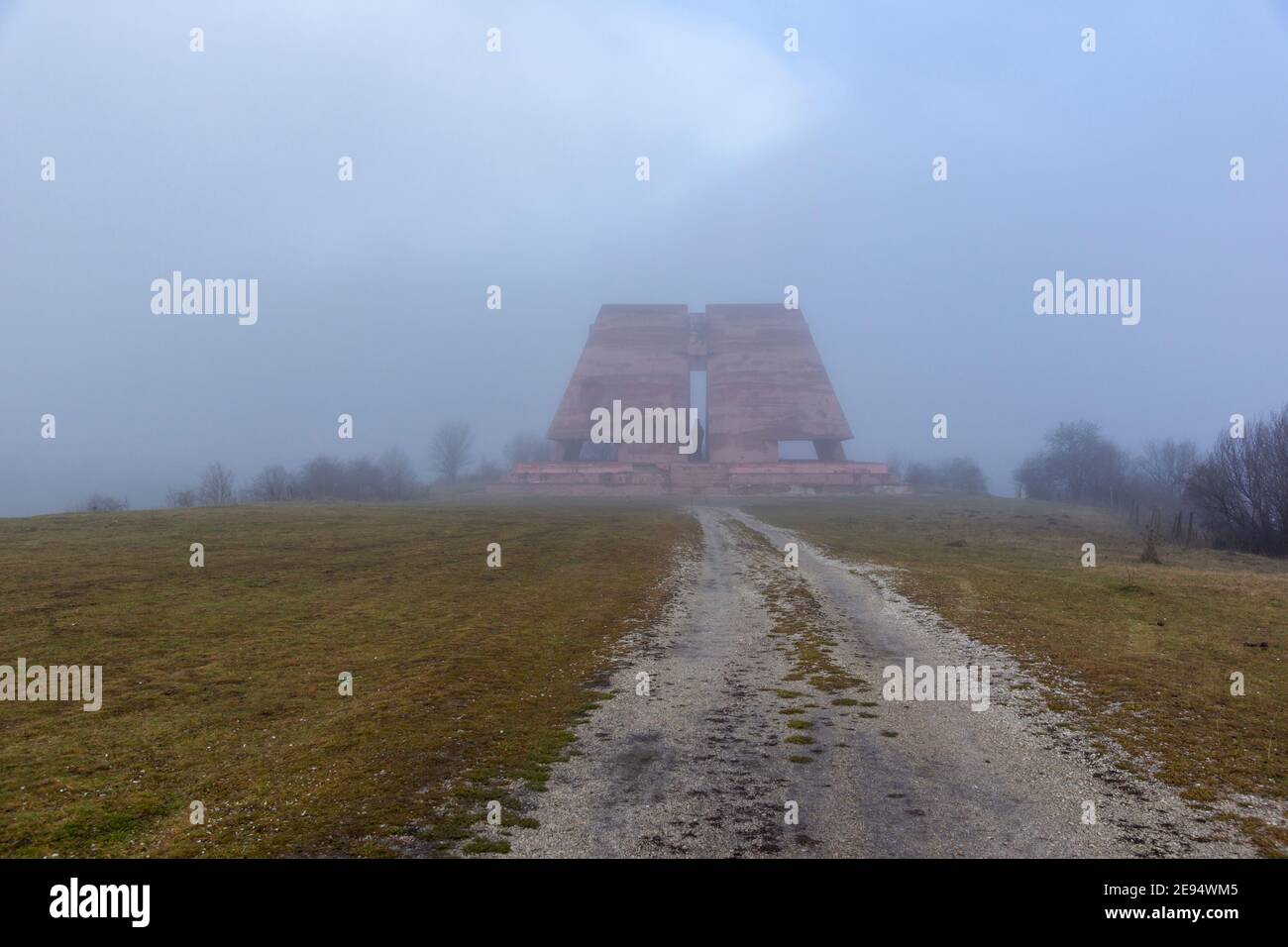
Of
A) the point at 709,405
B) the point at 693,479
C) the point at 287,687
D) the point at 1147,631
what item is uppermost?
the point at 709,405

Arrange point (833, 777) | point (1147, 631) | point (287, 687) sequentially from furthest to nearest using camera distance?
point (1147, 631)
point (287, 687)
point (833, 777)

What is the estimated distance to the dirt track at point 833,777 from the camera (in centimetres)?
526

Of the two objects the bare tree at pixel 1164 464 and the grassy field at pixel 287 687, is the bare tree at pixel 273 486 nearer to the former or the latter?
the grassy field at pixel 287 687

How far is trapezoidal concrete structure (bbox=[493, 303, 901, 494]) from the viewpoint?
68.9 metres

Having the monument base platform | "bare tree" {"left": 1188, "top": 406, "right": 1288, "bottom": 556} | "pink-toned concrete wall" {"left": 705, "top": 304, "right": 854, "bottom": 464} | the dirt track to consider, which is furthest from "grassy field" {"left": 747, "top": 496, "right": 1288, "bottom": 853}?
"pink-toned concrete wall" {"left": 705, "top": 304, "right": 854, "bottom": 464}

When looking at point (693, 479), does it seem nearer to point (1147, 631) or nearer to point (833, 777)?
point (1147, 631)

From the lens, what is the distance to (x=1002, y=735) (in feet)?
25.5

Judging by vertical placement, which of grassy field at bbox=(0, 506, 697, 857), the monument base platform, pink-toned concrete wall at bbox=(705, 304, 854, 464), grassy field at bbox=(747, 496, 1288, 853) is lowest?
grassy field at bbox=(747, 496, 1288, 853)

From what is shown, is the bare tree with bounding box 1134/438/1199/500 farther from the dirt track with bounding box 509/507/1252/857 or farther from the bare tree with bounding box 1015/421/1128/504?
the dirt track with bounding box 509/507/1252/857

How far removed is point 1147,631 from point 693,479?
191 ft

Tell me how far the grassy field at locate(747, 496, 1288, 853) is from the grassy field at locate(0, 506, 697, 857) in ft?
20.5

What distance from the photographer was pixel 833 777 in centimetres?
654

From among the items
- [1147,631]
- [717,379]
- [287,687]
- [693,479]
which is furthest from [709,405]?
[287,687]

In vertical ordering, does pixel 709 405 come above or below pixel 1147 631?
above
